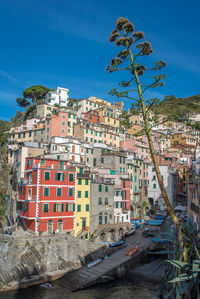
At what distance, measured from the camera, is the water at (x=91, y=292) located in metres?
30.7

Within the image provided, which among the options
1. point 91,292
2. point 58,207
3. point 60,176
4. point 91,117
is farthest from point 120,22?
point 91,117

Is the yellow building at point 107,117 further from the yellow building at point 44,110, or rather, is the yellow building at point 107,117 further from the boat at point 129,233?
the boat at point 129,233

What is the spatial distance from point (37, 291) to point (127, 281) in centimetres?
1171

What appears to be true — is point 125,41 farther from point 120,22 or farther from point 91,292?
point 91,292

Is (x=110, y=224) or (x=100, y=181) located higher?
(x=100, y=181)

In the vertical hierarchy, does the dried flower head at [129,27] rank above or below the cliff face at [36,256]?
above

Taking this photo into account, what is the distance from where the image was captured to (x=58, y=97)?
95625 millimetres

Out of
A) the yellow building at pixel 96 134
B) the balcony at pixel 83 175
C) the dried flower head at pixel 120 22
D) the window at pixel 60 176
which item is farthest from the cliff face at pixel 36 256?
the yellow building at pixel 96 134

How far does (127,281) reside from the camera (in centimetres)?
3522

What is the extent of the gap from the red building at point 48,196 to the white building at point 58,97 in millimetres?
50976

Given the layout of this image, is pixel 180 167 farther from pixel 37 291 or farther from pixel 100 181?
pixel 37 291

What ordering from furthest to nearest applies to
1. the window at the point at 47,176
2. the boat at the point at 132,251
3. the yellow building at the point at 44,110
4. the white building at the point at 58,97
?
the white building at the point at 58,97 → the yellow building at the point at 44,110 → the window at the point at 47,176 → the boat at the point at 132,251

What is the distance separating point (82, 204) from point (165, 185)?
2702 cm

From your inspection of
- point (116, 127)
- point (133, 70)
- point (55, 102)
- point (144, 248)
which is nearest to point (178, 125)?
point (116, 127)
